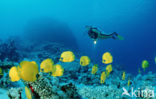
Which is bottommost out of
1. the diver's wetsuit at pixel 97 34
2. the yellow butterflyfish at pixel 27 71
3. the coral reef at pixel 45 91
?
the coral reef at pixel 45 91

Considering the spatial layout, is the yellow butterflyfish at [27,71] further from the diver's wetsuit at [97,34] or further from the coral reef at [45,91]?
the diver's wetsuit at [97,34]

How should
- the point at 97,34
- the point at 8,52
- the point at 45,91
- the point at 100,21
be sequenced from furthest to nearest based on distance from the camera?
1. the point at 100,21
2. the point at 8,52
3. the point at 97,34
4. the point at 45,91

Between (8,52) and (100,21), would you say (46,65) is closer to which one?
(8,52)

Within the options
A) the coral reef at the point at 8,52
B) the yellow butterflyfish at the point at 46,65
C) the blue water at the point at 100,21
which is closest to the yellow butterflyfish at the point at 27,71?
the yellow butterflyfish at the point at 46,65

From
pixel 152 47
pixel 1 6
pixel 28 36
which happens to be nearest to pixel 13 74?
pixel 28 36

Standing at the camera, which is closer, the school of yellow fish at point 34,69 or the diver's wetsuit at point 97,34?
the school of yellow fish at point 34,69

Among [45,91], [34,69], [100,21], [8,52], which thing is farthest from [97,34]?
[100,21]

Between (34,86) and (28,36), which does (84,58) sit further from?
(28,36)

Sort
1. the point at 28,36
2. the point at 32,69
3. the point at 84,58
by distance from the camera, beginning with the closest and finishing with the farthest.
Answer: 1. the point at 32,69
2. the point at 84,58
3. the point at 28,36

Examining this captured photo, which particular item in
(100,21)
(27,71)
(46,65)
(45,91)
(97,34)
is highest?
(100,21)

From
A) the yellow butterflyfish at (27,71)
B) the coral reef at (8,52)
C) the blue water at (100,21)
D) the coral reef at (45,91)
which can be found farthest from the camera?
the blue water at (100,21)

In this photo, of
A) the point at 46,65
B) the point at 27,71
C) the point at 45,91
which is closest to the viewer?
the point at 27,71

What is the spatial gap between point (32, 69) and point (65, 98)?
1.29 m

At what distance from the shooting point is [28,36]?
3175 cm
